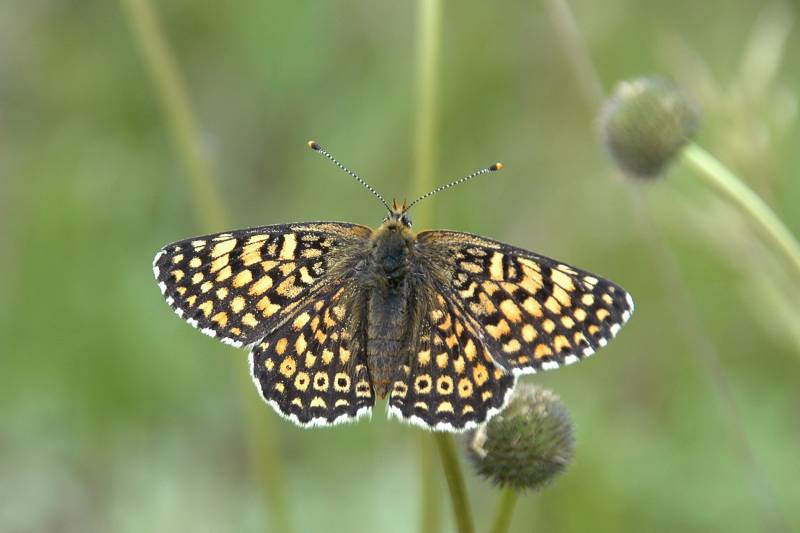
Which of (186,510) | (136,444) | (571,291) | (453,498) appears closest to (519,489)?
(453,498)

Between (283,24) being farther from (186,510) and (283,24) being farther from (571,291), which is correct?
(571,291)

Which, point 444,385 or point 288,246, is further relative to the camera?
point 288,246

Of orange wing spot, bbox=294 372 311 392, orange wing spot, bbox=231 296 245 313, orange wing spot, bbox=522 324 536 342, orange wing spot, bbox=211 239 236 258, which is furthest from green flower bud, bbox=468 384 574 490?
orange wing spot, bbox=211 239 236 258

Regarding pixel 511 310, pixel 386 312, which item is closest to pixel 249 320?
pixel 386 312

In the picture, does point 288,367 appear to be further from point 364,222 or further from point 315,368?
point 364,222

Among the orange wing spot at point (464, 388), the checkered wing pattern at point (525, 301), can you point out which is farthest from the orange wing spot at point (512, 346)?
the orange wing spot at point (464, 388)

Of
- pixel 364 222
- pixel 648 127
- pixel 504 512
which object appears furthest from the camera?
pixel 364 222

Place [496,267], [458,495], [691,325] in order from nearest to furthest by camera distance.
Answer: [458,495] → [496,267] → [691,325]
